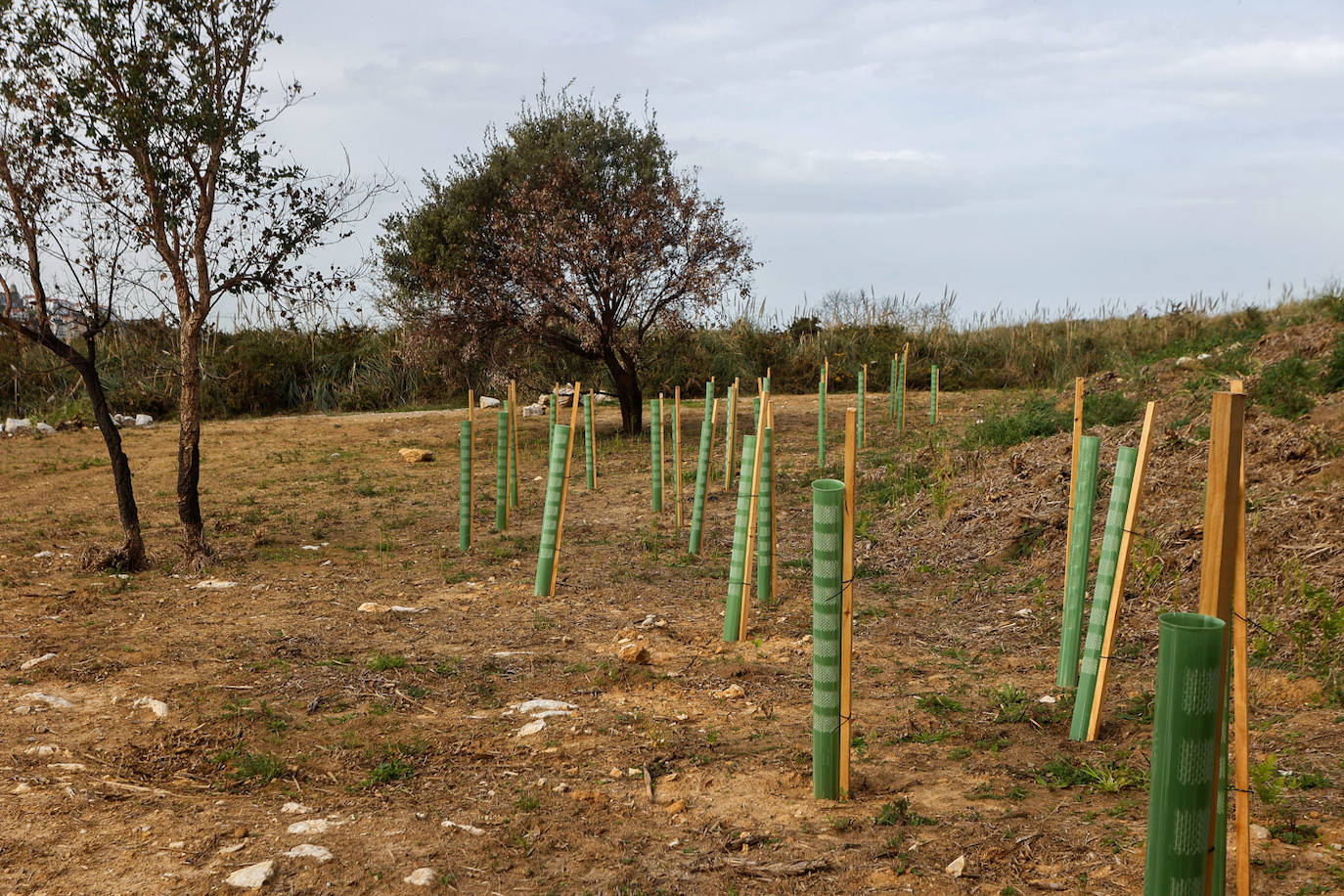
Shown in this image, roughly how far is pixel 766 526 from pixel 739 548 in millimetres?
972

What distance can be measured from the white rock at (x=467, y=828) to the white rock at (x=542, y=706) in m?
1.17

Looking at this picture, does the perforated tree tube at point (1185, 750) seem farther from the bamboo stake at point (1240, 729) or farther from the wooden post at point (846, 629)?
the wooden post at point (846, 629)

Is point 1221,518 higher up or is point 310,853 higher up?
→ point 1221,518

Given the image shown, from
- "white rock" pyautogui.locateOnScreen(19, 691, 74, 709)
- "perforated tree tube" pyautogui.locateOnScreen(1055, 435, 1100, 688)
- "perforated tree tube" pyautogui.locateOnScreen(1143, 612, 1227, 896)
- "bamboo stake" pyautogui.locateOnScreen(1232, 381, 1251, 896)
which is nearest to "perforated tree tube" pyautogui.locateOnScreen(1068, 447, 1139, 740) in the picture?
"perforated tree tube" pyautogui.locateOnScreen(1055, 435, 1100, 688)

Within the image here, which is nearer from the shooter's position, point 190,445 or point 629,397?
point 190,445

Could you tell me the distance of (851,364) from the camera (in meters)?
22.6

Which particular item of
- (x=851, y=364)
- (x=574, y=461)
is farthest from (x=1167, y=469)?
(x=851, y=364)

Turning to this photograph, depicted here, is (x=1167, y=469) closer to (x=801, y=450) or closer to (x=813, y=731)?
(x=813, y=731)

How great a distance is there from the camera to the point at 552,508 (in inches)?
288

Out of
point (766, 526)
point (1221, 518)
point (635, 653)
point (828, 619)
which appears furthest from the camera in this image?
point (766, 526)

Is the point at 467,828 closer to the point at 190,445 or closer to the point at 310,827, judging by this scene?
the point at 310,827

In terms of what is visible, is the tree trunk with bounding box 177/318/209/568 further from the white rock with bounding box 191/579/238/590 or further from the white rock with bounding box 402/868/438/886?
the white rock with bounding box 402/868/438/886

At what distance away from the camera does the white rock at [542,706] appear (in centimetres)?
517

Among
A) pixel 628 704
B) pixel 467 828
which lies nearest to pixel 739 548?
pixel 628 704
